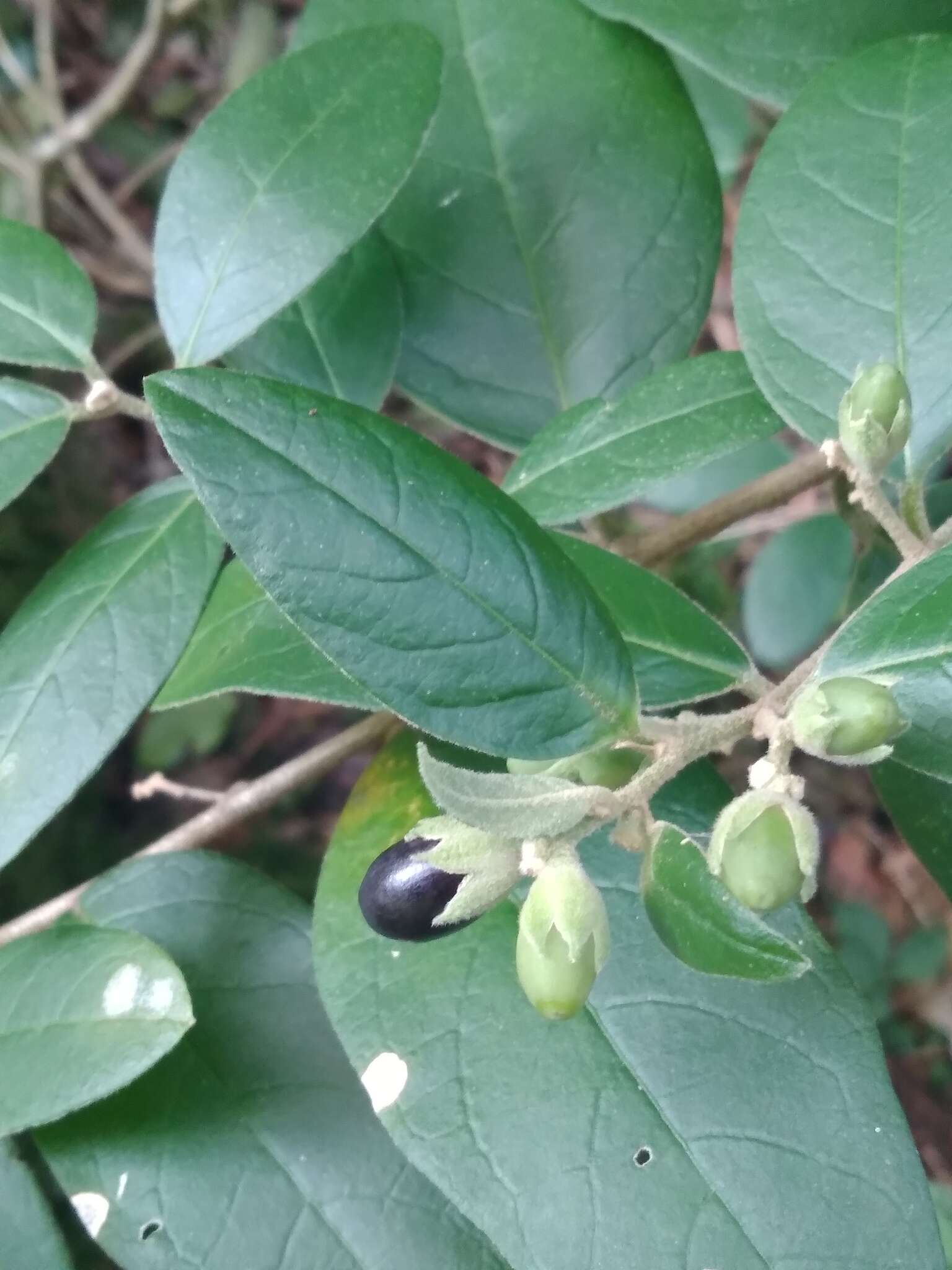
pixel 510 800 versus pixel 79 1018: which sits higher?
pixel 510 800

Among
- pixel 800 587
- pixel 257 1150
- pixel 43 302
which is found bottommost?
pixel 800 587

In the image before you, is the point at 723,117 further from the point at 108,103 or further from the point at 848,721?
the point at 848,721

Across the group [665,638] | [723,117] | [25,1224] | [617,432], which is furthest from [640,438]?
[723,117]

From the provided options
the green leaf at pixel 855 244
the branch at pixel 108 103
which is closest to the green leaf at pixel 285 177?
the green leaf at pixel 855 244

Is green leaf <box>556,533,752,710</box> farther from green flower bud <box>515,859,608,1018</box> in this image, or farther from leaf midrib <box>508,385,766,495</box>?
green flower bud <box>515,859,608,1018</box>

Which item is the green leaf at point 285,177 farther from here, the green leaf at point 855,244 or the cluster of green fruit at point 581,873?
the cluster of green fruit at point 581,873

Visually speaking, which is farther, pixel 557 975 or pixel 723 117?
pixel 723 117

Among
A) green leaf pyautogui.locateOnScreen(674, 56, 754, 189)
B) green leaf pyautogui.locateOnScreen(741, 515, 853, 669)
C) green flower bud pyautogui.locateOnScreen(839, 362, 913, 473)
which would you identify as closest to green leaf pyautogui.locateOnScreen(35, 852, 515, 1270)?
green flower bud pyautogui.locateOnScreen(839, 362, 913, 473)
